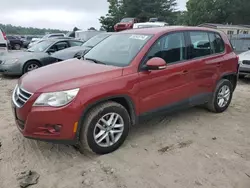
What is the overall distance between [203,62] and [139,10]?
39.9m

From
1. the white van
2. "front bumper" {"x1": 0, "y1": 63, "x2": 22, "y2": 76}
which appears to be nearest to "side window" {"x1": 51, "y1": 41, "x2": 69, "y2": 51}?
the white van

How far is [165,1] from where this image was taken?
44.0 m

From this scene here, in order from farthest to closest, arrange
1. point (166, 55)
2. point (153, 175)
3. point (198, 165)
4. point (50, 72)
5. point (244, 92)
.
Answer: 1. point (244, 92)
2. point (166, 55)
3. point (50, 72)
4. point (198, 165)
5. point (153, 175)

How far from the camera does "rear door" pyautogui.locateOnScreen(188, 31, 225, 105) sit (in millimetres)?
4590

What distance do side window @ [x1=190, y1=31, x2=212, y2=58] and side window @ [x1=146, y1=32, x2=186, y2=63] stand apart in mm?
248

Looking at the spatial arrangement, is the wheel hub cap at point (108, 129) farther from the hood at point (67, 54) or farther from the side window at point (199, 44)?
the hood at point (67, 54)

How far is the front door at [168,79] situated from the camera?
154 inches

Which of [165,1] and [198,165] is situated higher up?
[165,1]

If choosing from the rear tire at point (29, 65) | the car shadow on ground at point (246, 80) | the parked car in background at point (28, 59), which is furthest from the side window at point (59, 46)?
the car shadow on ground at point (246, 80)

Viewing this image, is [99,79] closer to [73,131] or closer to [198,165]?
[73,131]

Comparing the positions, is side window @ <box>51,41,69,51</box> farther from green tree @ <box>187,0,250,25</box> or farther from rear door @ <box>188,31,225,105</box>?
green tree @ <box>187,0,250,25</box>

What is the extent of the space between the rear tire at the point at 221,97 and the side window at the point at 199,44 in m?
0.73

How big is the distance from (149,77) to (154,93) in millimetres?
272

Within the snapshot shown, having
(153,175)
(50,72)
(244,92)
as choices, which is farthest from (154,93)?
(244,92)
